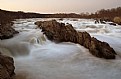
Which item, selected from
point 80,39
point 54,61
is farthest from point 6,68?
point 80,39

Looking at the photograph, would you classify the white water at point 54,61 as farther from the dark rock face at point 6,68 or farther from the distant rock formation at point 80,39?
the dark rock face at point 6,68

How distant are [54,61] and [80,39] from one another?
9.62ft

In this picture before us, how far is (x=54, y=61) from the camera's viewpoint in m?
8.41

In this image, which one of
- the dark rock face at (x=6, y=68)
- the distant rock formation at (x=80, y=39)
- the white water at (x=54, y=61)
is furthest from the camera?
the distant rock formation at (x=80, y=39)

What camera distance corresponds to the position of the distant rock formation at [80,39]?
8.92 metres

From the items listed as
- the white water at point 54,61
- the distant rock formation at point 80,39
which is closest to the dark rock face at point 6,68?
the white water at point 54,61

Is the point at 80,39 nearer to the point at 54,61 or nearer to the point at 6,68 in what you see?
the point at 54,61

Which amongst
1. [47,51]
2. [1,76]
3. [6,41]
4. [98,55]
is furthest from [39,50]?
[1,76]

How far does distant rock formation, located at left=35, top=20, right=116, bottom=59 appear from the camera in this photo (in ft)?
29.3

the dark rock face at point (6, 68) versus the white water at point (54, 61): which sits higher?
the dark rock face at point (6, 68)

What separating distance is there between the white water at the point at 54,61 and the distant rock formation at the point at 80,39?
0.97 feet

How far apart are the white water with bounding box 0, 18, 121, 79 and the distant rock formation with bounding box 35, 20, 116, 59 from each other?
0.97 ft

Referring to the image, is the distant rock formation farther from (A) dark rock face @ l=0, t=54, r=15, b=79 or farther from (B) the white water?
(A) dark rock face @ l=0, t=54, r=15, b=79

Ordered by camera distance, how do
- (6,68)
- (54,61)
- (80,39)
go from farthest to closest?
1. (80,39)
2. (54,61)
3. (6,68)
